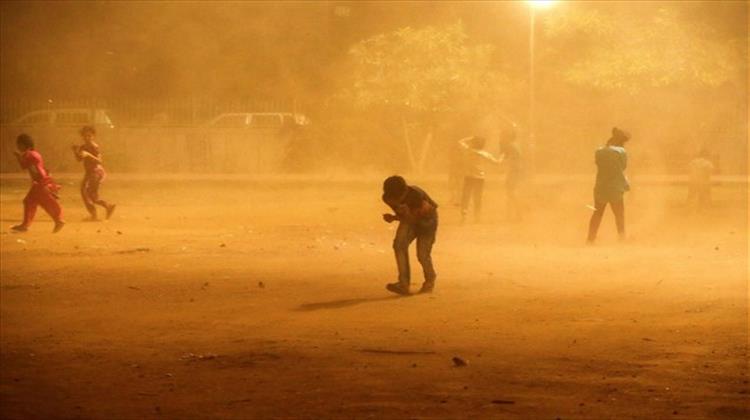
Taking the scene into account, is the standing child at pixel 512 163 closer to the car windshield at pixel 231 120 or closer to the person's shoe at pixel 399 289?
the person's shoe at pixel 399 289

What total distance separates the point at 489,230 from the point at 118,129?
76.8 feet

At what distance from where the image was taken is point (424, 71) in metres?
37.6

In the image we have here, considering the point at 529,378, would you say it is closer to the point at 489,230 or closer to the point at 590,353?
the point at 590,353

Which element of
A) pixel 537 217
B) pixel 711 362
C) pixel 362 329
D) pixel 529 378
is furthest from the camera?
pixel 537 217

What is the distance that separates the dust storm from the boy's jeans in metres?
0.03

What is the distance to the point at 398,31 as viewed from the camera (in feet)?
124

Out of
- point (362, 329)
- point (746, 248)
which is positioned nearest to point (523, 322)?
point (362, 329)

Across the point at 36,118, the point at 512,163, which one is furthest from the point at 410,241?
the point at 36,118

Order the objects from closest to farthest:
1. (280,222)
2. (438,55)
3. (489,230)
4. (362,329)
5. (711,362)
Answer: (711,362) → (362,329) → (489,230) → (280,222) → (438,55)

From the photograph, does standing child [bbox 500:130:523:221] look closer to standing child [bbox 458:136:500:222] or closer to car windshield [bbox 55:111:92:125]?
standing child [bbox 458:136:500:222]

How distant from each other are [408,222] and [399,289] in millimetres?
693

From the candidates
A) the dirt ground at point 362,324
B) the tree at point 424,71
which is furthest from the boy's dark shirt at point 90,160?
the tree at point 424,71

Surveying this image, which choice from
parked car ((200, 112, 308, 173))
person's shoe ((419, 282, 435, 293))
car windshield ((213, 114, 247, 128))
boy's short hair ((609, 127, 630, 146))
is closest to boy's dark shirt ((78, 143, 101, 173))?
boy's short hair ((609, 127, 630, 146))

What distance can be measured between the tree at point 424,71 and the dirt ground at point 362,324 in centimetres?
1595
